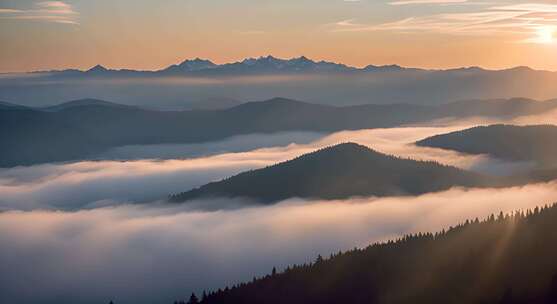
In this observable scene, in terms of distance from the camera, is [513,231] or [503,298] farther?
[513,231]

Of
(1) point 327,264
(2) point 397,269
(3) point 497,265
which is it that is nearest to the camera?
(3) point 497,265

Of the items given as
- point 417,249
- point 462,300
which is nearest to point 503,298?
point 462,300

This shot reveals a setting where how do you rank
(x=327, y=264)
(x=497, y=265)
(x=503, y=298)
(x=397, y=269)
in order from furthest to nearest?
(x=327, y=264), (x=397, y=269), (x=497, y=265), (x=503, y=298)

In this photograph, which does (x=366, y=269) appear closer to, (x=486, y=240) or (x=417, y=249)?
(x=417, y=249)

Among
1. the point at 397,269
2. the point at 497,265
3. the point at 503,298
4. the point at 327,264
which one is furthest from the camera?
the point at 327,264

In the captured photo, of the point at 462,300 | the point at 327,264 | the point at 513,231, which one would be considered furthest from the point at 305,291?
the point at 513,231

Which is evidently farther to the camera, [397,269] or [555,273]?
[397,269]

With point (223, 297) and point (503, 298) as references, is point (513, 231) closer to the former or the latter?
point (503, 298)
